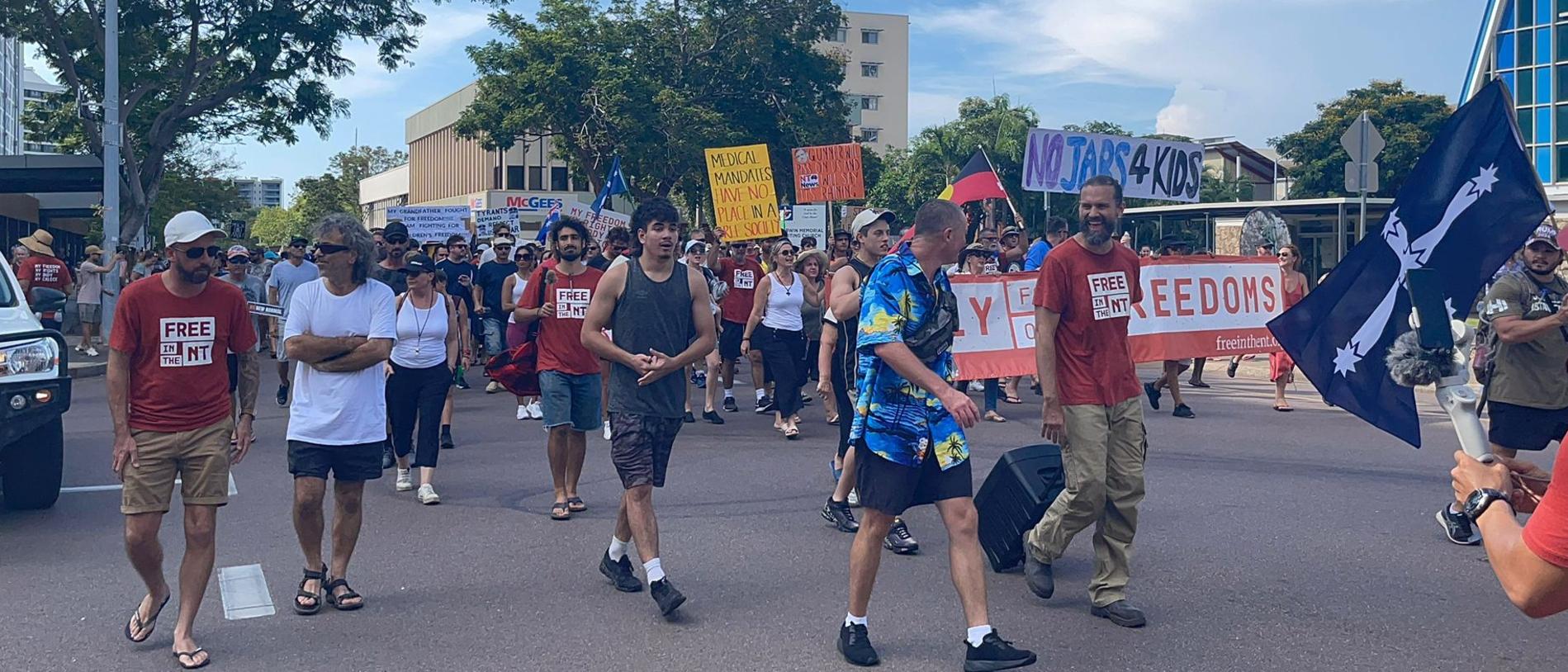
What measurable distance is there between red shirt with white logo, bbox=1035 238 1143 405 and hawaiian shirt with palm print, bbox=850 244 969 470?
81 cm

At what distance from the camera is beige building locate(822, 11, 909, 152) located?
303 ft

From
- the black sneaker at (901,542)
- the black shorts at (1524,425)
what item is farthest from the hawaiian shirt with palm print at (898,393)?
the black shorts at (1524,425)

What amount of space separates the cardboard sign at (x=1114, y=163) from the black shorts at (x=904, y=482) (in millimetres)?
13514

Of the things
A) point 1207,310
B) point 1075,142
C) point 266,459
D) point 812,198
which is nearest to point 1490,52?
point 812,198

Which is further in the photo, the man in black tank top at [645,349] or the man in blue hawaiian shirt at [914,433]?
the man in black tank top at [645,349]

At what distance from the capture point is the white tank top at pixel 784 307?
1184 cm

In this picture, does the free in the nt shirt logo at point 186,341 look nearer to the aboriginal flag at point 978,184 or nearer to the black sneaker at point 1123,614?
the black sneaker at point 1123,614

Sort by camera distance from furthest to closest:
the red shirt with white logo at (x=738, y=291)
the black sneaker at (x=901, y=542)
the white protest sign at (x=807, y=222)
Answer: the white protest sign at (x=807, y=222), the red shirt with white logo at (x=738, y=291), the black sneaker at (x=901, y=542)

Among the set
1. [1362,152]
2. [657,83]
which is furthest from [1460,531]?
[657,83]

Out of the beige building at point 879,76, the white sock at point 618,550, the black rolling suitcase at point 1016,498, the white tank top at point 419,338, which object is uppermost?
the beige building at point 879,76

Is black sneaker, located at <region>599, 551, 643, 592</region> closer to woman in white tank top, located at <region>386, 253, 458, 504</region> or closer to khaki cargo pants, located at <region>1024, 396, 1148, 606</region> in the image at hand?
khaki cargo pants, located at <region>1024, 396, 1148, 606</region>

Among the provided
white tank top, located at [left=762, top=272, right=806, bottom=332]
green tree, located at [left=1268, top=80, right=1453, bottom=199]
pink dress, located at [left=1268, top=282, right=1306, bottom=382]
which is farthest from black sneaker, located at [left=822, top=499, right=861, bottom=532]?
green tree, located at [left=1268, top=80, right=1453, bottom=199]

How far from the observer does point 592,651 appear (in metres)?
5.26

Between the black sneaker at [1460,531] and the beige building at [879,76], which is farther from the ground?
the beige building at [879,76]
